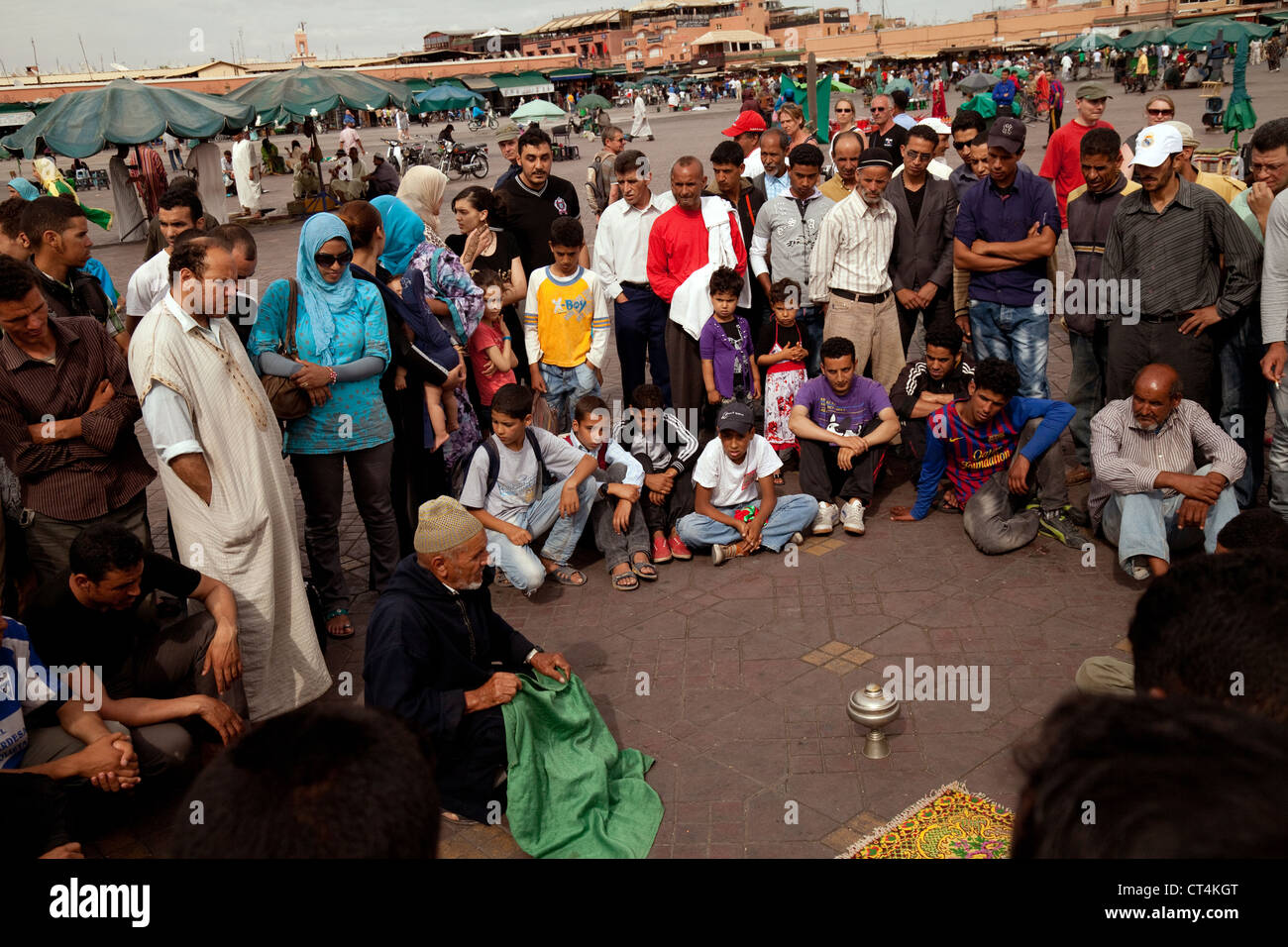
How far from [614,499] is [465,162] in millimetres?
23939

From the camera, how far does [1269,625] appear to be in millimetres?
1572

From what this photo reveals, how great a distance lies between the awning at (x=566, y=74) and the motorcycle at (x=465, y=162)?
22.4 metres

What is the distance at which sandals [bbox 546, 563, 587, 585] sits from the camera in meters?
6.18

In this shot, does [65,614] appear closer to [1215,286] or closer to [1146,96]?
[1215,286]

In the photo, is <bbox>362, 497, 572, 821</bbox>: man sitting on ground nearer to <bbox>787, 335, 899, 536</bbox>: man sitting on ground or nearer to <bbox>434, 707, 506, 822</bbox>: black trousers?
<bbox>434, 707, 506, 822</bbox>: black trousers

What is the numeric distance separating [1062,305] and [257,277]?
43.3 feet

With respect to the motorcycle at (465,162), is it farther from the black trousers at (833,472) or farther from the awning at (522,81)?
the black trousers at (833,472)

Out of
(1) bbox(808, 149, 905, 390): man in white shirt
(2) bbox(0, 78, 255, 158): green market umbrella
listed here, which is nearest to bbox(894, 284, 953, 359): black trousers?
(1) bbox(808, 149, 905, 390): man in white shirt

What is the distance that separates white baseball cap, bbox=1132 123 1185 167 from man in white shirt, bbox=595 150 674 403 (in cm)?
334

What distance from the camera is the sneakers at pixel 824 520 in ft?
21.1

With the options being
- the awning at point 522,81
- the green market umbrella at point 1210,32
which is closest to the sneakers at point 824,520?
the green market umbrella at point 1210,32
